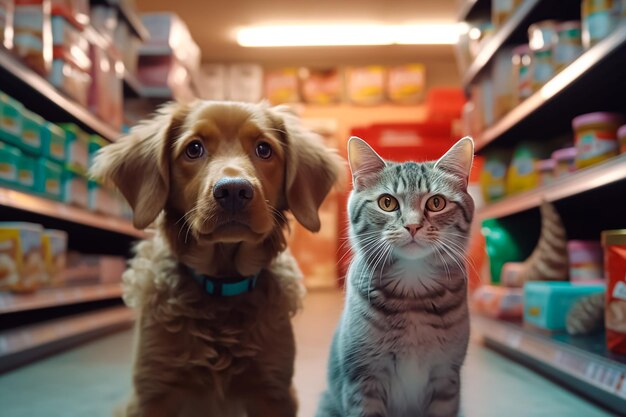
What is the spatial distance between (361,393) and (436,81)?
23.0 ft

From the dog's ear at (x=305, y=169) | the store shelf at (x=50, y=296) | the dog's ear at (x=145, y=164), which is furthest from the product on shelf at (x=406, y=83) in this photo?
the dog's ear at (x=145, y=164)

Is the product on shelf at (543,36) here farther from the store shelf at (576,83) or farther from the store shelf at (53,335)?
the store shelf at (53,335)

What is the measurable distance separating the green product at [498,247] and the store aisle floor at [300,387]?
628mm

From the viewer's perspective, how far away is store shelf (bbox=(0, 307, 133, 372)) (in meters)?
2.21

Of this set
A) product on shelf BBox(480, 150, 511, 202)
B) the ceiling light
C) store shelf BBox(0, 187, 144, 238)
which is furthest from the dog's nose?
the ceiling light

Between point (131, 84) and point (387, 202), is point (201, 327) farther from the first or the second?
point (131, 84)

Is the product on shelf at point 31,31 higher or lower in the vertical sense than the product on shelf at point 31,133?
higher

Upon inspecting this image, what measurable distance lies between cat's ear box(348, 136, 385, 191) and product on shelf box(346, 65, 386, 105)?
6309 millimetres

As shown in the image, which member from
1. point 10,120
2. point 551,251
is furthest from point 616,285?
point 10,120

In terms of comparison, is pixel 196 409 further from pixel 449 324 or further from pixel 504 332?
pixel 504 332

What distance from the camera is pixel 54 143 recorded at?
102 inches

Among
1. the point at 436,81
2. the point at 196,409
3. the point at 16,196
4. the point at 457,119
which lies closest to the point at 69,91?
the point at 16,196

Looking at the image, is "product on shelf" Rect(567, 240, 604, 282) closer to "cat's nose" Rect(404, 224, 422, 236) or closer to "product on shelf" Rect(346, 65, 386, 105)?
"cat's nose" Rect(404, 224, 422, 236)

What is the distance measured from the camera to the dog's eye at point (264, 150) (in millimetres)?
1263
